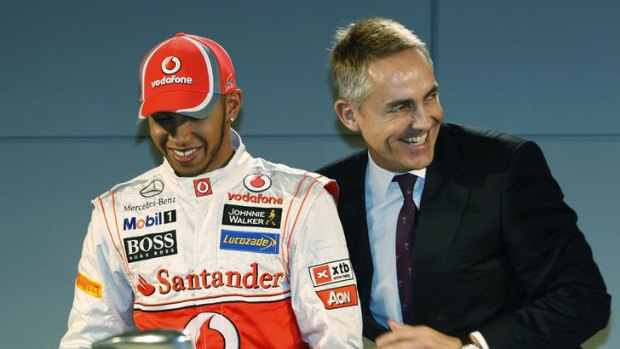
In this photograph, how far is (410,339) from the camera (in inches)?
71.4

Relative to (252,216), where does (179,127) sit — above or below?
above

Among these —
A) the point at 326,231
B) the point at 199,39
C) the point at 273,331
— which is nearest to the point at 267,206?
the point at 326,231

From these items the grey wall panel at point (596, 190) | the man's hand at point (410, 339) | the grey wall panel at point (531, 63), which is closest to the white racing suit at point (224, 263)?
the man's hand at point (410, 339)

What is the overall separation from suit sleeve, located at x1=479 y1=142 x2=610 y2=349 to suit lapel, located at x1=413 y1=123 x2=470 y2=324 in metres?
0.10

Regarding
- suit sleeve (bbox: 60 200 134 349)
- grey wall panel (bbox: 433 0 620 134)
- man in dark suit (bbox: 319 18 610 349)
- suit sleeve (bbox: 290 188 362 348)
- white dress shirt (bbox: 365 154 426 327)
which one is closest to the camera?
suit sleeve (bbox: 290 188 362 348)

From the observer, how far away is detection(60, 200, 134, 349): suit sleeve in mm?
1804

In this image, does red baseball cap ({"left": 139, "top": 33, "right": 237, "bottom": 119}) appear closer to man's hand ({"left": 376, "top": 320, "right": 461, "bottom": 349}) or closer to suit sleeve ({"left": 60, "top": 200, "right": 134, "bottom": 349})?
suit sleeve ({"left": 60, "top": 200, "right": 134, "bottom": 349})

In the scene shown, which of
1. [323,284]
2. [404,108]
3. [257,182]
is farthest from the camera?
[404,108]

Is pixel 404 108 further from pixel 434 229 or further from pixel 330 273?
pixel 330 273

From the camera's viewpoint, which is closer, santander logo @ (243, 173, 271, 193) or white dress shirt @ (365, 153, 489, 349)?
santander logo @ (243, 173, 271, 193)

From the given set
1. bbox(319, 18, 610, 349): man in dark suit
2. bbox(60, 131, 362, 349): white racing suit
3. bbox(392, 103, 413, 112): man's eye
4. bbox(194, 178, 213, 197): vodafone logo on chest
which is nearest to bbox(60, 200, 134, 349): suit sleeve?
bbox(60, 131, 362, 349): white racing suit

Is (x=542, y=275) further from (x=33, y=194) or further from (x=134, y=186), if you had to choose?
(x=33, y=194)

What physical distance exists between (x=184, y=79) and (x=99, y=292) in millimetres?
442

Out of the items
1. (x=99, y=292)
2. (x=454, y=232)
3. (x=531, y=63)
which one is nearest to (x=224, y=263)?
(x=99, y=292)
